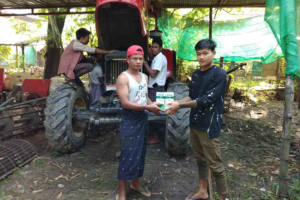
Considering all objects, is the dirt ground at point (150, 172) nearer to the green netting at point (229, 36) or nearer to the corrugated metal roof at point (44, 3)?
the green netting at point (229, 36)

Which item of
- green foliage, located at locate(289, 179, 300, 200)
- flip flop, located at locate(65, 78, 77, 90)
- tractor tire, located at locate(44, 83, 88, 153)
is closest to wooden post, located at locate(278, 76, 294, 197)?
green foliage, located at locate(289, 179, 300, 200)

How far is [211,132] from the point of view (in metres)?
2.60

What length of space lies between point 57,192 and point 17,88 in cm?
609

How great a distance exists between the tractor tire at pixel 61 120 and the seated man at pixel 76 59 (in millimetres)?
261

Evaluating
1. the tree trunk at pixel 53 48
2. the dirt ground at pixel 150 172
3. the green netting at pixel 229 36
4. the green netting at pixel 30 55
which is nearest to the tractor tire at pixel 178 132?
the dirt ground at pixel 150 172

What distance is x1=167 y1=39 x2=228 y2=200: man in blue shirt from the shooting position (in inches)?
101

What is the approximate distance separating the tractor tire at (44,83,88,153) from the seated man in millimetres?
261

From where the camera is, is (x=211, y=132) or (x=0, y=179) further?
(x=0, y=179)

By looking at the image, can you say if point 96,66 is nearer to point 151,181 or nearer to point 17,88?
point 151,181

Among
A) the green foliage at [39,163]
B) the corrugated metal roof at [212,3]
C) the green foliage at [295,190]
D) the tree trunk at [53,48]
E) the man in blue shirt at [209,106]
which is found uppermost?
the corrugated metal roof at [212,3]

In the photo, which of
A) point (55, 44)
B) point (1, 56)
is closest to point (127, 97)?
point (55, 44)

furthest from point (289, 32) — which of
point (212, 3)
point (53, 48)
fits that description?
point (53, 48)

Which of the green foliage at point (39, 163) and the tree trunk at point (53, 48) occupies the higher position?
the tree trunk at point (53, 48)

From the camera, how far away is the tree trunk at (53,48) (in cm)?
977
